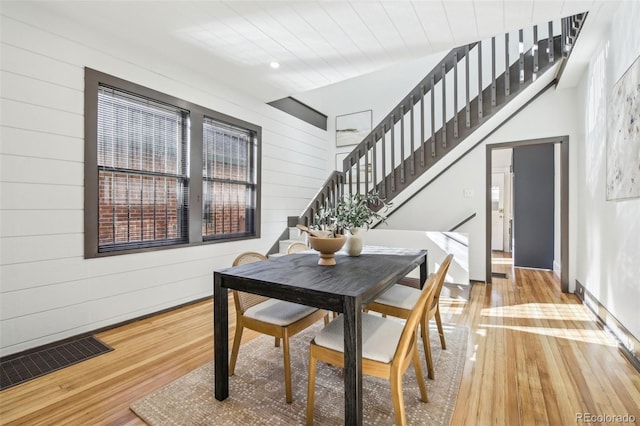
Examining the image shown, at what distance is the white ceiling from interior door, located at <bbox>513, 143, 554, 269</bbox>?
11.7 ft

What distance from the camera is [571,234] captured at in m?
4.01

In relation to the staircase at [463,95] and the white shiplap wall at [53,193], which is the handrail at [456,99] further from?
the white shiplap wall at [53,193]

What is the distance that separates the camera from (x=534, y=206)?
5.64 m

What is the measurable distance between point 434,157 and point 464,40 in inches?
57.8

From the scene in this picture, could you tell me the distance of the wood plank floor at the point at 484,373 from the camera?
173cm

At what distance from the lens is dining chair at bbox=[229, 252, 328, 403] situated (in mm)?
1857

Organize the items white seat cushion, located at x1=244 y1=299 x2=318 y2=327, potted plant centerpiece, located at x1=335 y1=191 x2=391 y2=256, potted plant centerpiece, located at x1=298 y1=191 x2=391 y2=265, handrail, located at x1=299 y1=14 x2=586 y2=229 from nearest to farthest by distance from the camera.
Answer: white seat cushion, located at x1=244 y1=299 x2=318 y2=327
potted plant centerpiece, located at x1=298 y1=191 x2=391 y2=265
potted plant centerpiece, located at x1=335 y1=191 x2=391 y2=256
handrail, located at x1=299 y1=14 x2=586 y2=229

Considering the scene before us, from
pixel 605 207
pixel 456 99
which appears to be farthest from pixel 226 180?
pixel 605 207

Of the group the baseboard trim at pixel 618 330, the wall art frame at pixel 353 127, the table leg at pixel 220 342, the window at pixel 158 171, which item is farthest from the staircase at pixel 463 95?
the table leg at pixel 220 342

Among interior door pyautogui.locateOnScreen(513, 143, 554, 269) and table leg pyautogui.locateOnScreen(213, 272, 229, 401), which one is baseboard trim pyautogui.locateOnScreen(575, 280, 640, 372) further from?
table leg pyautogui.locateOnScreen(213, 272, 229, 401)

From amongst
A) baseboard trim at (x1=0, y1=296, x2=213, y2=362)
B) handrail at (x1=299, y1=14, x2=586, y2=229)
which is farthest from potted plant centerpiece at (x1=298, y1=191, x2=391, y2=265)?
baseboard trim at (x1=0, y1=296, x2=213, y2=362)

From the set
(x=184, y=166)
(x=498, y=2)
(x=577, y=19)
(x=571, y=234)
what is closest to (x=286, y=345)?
(x=184, y=166)

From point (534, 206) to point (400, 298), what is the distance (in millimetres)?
4804

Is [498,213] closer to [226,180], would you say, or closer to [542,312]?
[542,312]
